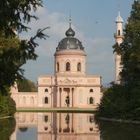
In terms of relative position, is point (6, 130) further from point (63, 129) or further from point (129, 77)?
point (129, 77)

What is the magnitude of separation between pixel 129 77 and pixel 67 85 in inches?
2243

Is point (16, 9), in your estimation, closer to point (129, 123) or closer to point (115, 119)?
point (129, 123)

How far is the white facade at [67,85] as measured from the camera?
99.0 m

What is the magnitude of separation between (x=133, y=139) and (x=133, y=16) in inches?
785

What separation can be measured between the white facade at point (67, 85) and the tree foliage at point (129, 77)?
54114 millimetres

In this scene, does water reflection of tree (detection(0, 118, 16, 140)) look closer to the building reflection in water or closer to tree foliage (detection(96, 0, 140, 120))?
the building reflection in water

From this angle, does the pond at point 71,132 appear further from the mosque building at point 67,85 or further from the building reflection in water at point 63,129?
the mosque building at point 67,85

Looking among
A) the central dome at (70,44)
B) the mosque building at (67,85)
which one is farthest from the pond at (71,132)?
the central dome at (70,44)

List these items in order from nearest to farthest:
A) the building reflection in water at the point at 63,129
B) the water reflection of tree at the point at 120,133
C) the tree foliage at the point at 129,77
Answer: the water reflection of tree at the point at 120,133, the building reflection in water at the point at 63,129, the tree foliage at the point at 129,77

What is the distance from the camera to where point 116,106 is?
4194cm

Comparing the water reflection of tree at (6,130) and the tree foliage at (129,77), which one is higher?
the tree foliage at (129,77)

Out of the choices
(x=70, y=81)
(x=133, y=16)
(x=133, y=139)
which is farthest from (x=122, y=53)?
(x=70, y=81)

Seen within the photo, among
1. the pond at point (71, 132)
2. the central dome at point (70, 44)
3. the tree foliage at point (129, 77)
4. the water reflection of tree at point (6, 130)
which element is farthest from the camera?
the central dome at point (70, 44)

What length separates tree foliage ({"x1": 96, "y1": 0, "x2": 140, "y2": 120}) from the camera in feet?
129
